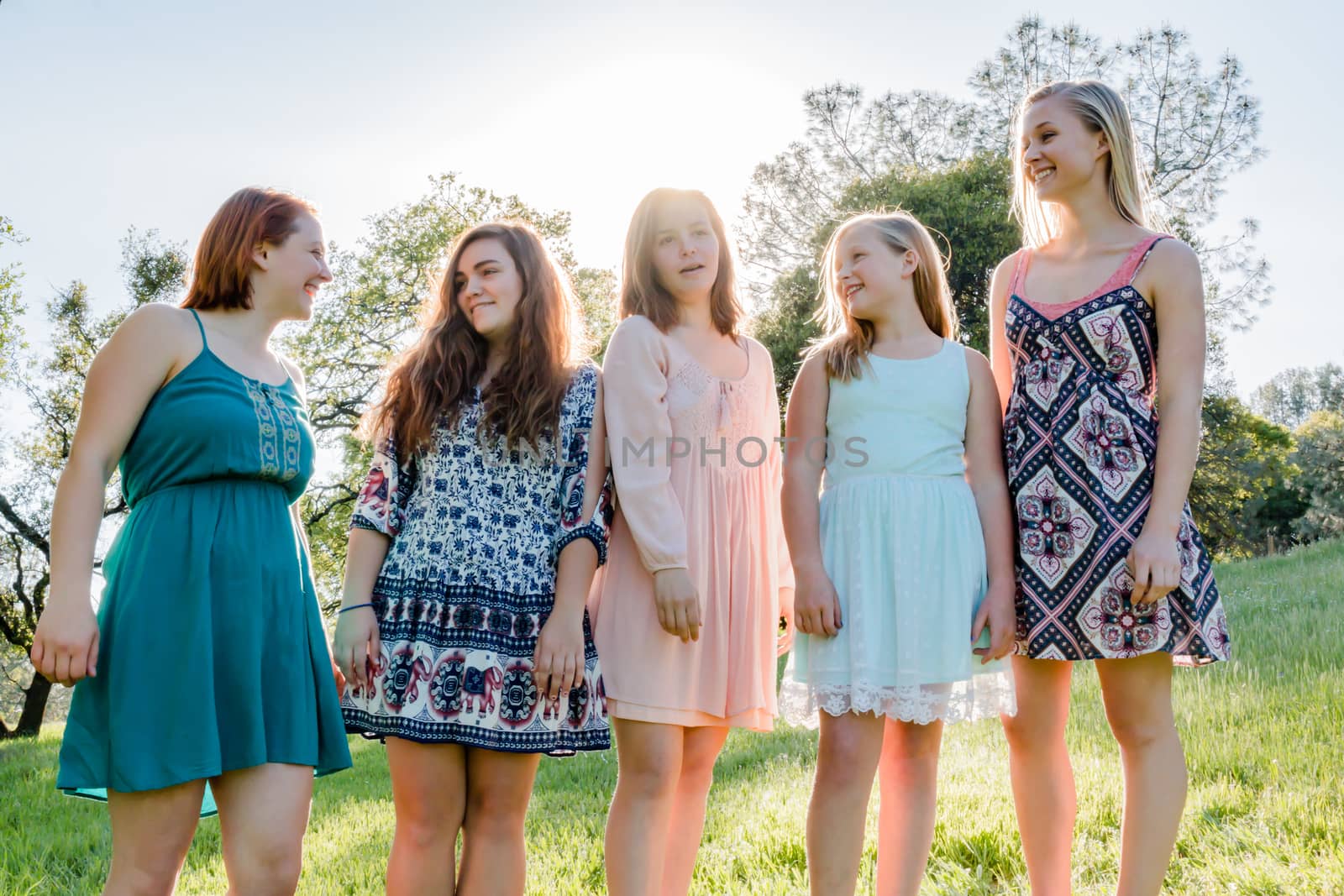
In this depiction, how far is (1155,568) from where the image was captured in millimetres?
2312

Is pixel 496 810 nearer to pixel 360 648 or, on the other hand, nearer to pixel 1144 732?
pixel 360 648

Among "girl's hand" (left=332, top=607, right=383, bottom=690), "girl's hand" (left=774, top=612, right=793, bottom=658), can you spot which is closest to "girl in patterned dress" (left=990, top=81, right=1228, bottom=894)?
"girl's hand" (left=774, top=612, right=793, bottom=658)

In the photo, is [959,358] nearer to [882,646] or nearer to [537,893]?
[882,646]

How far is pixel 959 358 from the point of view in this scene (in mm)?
2693

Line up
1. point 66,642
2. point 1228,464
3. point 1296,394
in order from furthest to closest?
1. point 1296,394
2. point 1228,464
3. point 66,642

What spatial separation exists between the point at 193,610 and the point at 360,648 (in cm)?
37

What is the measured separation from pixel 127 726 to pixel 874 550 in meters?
1.72

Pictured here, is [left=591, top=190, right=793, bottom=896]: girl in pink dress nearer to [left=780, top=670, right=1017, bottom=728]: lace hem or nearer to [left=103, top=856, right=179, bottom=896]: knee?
[left=780, top=670, right=1017, bottom=728]: lace hem

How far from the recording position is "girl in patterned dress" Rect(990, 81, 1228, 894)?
2.37m

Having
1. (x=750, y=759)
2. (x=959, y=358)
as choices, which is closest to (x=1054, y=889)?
(x=959, y=358)

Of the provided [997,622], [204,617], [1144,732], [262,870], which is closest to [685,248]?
[997,622]

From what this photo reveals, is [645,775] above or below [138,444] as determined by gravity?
below

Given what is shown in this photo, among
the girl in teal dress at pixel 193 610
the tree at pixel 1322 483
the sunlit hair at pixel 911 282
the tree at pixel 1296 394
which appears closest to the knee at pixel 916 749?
the sunlit hair at pixel 911 282

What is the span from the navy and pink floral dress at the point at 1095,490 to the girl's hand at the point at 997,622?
4 cm
